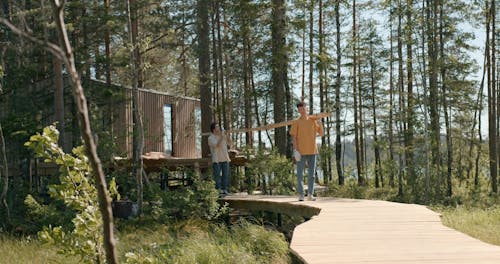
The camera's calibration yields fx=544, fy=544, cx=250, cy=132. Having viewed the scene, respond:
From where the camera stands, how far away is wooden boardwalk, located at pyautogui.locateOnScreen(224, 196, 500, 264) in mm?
4605

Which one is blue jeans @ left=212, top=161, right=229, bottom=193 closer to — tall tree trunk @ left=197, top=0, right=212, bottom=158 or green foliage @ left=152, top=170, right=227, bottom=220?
green foliage @ left=152, top=170, right=227, bottom=220

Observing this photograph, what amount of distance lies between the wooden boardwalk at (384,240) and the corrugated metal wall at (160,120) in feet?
34.2

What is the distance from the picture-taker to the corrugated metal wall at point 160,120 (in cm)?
1750

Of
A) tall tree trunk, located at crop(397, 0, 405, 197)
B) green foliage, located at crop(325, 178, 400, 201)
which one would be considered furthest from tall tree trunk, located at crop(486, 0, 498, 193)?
green foliage, located at crop(325, 178, 400, 201)

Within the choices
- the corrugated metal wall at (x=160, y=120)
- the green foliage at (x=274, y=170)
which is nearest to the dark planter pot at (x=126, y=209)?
the green foliage at (x=274, y=170)

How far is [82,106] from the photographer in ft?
5.67

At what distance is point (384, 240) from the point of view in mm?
5523

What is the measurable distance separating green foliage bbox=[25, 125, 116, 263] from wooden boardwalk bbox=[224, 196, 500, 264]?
1736 millimetres

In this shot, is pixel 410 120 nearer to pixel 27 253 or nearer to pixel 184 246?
pixel 184 246

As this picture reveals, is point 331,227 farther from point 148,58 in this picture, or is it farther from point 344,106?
point 344,106

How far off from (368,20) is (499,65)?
248 inches

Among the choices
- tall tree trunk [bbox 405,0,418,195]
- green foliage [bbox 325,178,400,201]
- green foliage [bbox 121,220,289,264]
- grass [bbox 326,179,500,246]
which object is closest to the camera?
green foliage [bbox 121,220,289,264]

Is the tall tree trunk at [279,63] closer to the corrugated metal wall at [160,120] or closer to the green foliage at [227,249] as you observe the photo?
the corrugated metal wall at [160,120]

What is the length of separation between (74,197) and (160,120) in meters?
15.2
